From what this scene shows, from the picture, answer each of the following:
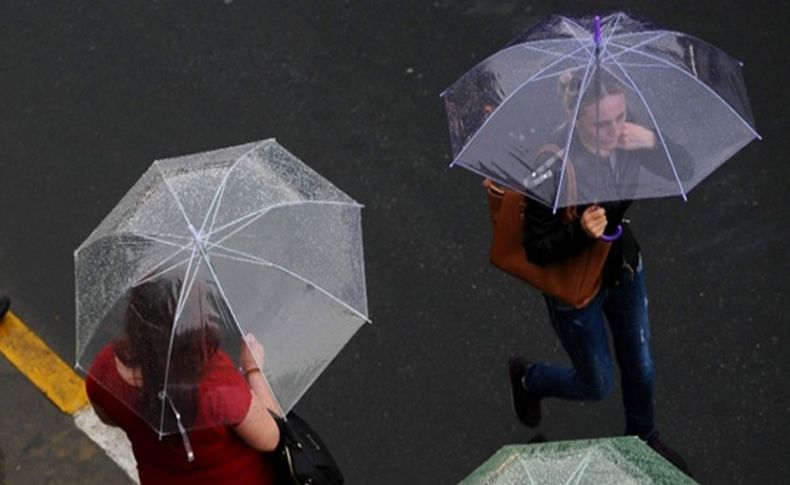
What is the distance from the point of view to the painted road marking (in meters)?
6.28

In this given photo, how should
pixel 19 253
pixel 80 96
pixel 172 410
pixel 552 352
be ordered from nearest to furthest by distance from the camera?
pixel 172 410, pixel 552 352, pixel 19 253, pixel 80 96

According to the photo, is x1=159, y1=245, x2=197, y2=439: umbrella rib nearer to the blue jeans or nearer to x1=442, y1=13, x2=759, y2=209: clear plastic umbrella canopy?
x1=442, y1=13, x2=759, y2=209: clear plastic umbrella canopy

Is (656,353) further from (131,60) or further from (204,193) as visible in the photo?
(131,60)

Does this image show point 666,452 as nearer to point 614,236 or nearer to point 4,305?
point 614,236

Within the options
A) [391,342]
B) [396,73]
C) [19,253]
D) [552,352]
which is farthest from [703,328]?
[19,253]

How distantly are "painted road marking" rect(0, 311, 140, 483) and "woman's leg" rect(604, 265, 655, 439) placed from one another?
2114 millimetres

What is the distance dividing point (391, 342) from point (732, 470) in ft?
5.10

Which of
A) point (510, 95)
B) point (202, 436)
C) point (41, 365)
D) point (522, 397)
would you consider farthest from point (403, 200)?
point (202, 436)

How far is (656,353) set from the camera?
6.24 metres

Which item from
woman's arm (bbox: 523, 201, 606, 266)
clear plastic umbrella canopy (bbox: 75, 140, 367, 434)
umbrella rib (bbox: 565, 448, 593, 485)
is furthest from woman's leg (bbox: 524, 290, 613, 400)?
umbrella rib (bbox: 565, 448, 593, 485)

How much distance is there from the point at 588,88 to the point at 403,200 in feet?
7.45

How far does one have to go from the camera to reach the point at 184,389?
4.23 m

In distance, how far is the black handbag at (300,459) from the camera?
183 inches

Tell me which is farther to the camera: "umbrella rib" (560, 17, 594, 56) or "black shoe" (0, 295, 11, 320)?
"black shoe" (0, 295, 11, 320)
